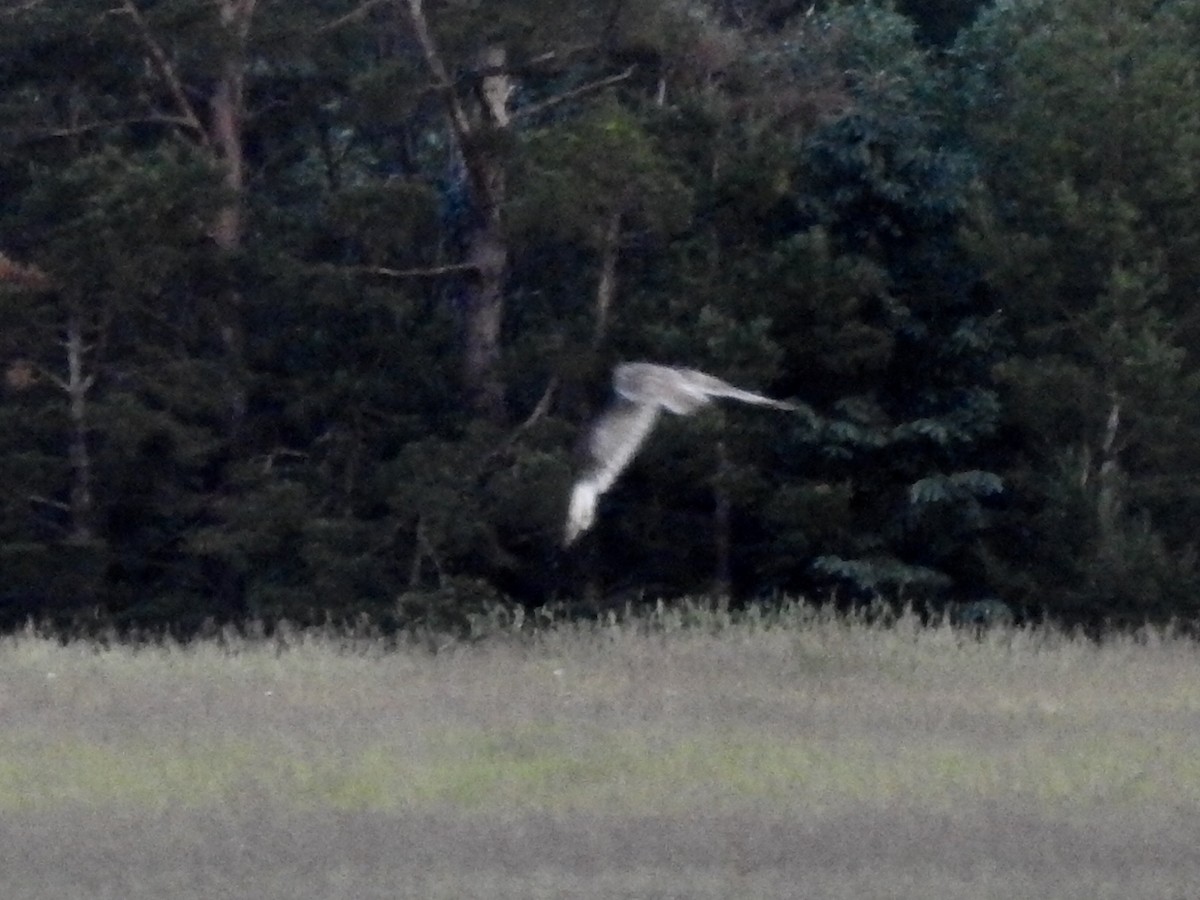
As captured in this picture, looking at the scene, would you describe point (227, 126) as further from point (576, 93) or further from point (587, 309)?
point (587, 309)

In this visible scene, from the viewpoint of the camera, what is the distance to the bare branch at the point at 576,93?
22562 mm

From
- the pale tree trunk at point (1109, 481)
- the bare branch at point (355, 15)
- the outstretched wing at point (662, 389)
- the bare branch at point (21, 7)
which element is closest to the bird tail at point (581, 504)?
the outstretched wing at point (662, 389)

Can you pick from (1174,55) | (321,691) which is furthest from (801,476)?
(321,691)

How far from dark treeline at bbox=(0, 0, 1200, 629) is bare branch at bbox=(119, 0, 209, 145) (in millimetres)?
47

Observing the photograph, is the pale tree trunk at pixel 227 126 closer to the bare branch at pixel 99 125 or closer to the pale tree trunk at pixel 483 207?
the bare branch at pixel 99 125

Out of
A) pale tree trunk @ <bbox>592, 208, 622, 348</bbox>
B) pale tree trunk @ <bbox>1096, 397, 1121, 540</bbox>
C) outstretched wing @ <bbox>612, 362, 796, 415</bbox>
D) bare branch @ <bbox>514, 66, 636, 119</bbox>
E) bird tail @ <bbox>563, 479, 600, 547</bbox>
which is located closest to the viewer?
bird tail @ <bbox>563, 479, 600, 547</bbox>

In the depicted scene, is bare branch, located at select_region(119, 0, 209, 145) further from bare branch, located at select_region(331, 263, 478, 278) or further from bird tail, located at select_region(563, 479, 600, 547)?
bird tail, located at select_region(563, 479, 600, 547)

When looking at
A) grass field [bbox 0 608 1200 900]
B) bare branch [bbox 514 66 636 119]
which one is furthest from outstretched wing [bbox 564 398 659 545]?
bare branch [bbox 514 66 636 119]

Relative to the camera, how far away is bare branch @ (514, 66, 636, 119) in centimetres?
2256

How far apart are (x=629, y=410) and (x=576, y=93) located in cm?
1075

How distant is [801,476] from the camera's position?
22.6 meters

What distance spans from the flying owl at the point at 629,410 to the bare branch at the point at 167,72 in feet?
35.9

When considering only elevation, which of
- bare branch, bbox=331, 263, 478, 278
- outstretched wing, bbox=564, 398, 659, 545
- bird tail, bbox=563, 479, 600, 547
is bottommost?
bird tail, bbox=563, 479, 600, 547

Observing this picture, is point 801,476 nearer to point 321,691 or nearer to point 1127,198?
point 1127,198
